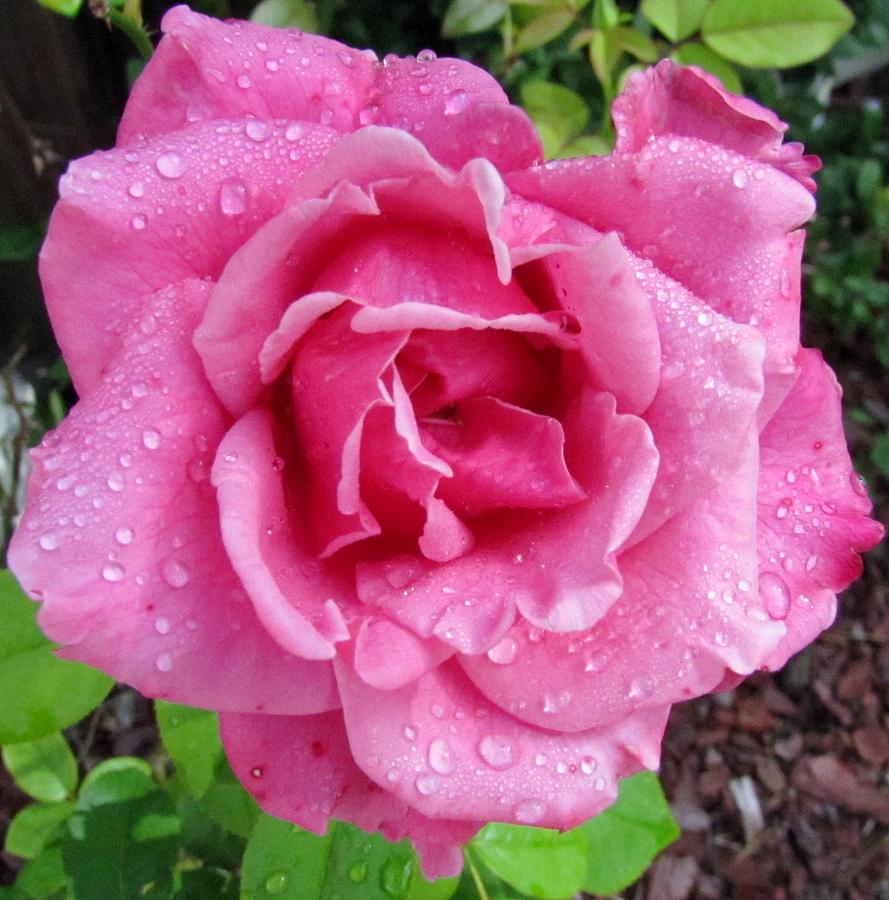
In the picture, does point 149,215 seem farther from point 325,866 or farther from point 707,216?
point 325,866

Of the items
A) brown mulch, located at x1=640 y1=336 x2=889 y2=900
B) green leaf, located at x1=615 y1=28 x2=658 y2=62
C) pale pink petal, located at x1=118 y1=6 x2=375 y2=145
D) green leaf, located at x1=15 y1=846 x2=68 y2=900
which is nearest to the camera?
pale pink petal, located at x1=118 y1=6 x2=375 y2=145

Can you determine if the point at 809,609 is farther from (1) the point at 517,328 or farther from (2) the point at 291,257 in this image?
(2) the point at 291,257

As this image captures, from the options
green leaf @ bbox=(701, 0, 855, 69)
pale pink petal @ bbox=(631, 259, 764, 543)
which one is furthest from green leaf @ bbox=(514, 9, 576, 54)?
pale pink petal @ bbox=(631, 259, 764, 543)

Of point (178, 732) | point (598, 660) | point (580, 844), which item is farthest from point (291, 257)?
point (580, 844)

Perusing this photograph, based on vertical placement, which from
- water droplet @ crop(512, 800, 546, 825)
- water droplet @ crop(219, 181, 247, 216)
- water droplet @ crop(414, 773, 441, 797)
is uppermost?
water droplet @ crop(219, 181, 247, 216)

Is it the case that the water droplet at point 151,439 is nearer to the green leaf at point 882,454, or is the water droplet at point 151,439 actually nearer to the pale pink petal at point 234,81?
the pale pink petal at point 234,81

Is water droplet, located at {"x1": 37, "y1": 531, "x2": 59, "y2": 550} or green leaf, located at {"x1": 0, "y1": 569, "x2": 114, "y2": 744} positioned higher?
water droplet, located at {"x1": 37, "y1": 531, "x2": 59, "y2": 550}

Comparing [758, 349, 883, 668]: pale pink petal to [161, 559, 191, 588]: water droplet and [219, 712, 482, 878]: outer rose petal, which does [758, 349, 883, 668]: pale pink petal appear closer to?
[219, 712, 482, 878]: outer rose petal
